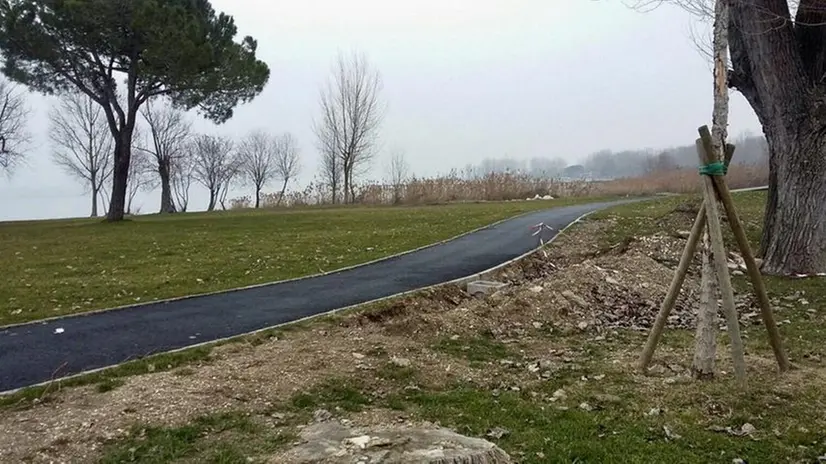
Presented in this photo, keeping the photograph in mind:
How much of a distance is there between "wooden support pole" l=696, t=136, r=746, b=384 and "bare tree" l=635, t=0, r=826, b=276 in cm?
525

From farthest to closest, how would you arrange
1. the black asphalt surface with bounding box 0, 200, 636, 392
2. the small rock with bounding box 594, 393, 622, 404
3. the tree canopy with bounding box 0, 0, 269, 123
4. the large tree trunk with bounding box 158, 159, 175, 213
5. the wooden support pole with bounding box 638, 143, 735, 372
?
the large tree trunk with bounding box 158, 159, 175, 213 < the tree canopy with bounding box 0, 0, 269, 123 < the black asphalt surface with bounding box 0, 200, 636, 392 < the wooden support pole with bounding box 638, 143, 735, 372 < the small rock with bounding box 594, 393, 622, 404

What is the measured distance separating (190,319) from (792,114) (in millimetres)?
8892

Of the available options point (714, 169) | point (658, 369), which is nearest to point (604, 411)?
point (658, 369)

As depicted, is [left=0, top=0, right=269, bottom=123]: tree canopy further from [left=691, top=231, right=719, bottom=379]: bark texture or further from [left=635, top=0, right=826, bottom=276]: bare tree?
[left=691, top=231, right=719, bottom=379]: bark texture

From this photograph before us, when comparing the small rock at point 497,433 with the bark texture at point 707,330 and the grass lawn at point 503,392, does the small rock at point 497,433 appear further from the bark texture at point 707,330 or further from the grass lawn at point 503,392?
the bark texture at point 707,330

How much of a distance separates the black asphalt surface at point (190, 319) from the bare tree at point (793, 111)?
15.0 feet

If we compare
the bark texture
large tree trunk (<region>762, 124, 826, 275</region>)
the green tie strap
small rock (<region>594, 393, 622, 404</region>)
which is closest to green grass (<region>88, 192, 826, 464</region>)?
small rock (<region>594, 393, 622, 404</region>)

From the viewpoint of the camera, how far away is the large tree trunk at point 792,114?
28.0ft

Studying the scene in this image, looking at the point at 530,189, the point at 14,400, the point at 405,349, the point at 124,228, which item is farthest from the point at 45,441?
the point at 530,189

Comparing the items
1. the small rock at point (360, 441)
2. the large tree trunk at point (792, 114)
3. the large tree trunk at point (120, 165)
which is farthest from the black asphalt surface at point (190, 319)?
the large tree trunk at point (120, 165)

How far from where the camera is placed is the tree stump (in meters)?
2.76

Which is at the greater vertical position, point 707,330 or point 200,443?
point 707,330

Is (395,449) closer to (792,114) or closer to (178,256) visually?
(792,114)

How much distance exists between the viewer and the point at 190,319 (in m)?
7.19
